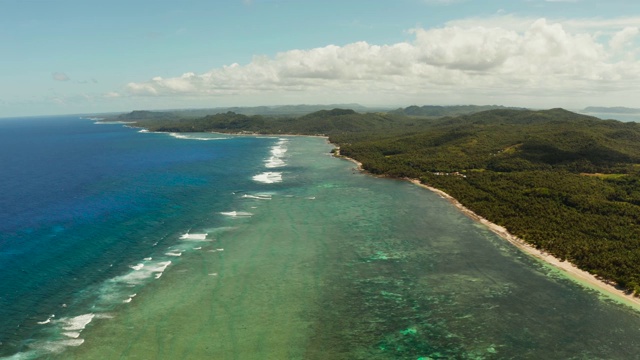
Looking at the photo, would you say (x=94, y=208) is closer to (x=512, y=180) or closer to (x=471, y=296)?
(x=471, y=296)

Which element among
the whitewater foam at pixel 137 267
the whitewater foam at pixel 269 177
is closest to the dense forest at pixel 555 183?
the whitewater foam at pixel 269 177

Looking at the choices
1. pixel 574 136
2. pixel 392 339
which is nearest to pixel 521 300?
pixel 392 339

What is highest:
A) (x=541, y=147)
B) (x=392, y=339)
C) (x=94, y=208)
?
(x=541, y=147)

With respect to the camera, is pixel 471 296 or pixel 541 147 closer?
pixel 471 296

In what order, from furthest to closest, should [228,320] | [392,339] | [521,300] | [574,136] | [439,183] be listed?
[574,136], [439,183], [521,300], [228,320], [392,339]

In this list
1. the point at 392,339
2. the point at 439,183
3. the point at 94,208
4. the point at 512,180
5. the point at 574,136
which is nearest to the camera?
the point at 392,339

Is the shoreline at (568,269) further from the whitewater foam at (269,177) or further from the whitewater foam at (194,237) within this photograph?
the whitewater foam at (269,177)

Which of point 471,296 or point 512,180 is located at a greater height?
point 512,180
